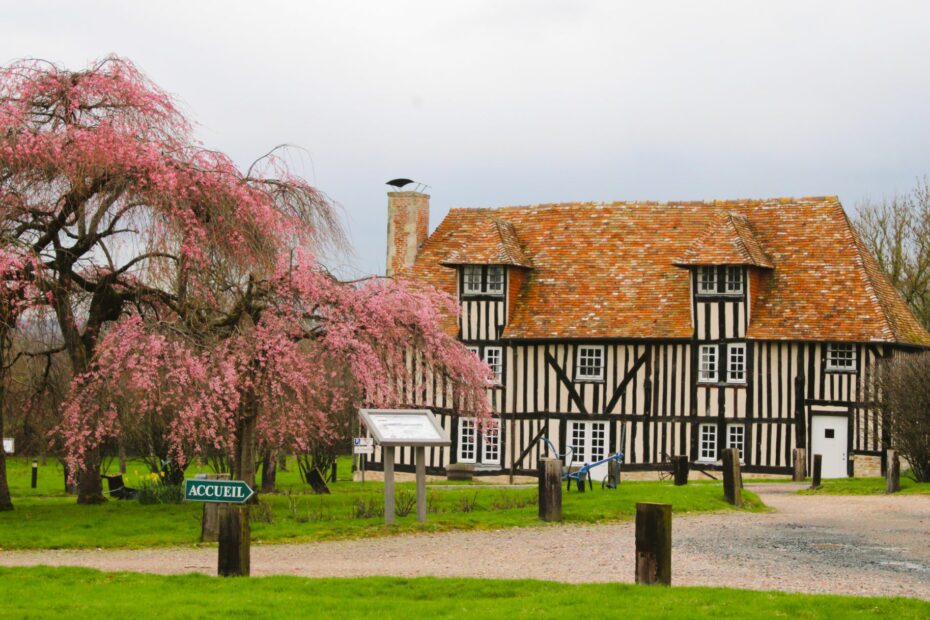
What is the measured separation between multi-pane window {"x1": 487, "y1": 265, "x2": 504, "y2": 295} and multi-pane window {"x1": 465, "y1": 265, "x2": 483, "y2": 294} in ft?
1.01

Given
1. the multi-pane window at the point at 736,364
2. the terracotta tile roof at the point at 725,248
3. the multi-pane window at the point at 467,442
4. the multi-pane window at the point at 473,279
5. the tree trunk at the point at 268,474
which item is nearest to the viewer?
the tree trunk at the point at 268,474

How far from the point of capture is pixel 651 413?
41594 mm

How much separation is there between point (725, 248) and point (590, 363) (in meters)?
5.31

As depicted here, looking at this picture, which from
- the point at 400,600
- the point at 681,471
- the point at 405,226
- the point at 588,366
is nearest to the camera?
the point at 400,600

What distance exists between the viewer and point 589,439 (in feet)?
138

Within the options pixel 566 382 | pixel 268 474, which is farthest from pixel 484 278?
pixel 268 474

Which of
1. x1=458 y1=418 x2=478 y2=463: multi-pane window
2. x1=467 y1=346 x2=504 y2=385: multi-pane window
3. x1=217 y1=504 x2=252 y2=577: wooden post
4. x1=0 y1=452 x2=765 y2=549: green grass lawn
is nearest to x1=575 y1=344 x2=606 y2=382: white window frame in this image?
x1=467 y1=346 x2=504 y2=385: multi-pane window

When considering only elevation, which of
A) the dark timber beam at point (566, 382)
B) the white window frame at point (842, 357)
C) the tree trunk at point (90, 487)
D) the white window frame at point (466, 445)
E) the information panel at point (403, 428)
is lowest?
the tree trunk at point (90, 487)

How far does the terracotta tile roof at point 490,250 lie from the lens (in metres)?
42.5

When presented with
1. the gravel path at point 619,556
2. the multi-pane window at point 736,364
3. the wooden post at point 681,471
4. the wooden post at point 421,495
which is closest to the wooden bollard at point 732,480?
the gravel path at point 619,556

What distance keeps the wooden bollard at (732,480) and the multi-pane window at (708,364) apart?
46.3 feet

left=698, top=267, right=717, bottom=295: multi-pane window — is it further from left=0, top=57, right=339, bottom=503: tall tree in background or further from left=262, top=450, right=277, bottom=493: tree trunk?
left=0, top=57, right=339, bottom=503: tall tree in background

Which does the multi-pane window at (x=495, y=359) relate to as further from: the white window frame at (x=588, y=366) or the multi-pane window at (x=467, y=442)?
the white window frame at (x=588, y=366)

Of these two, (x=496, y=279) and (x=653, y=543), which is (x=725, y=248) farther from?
(x=653, y=543)
